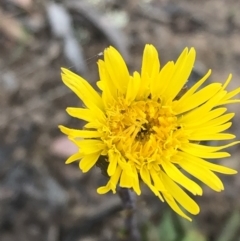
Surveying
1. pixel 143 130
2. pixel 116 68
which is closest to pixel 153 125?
pixel 143 130

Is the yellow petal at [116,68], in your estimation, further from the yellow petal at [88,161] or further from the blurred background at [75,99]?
the blurred background at [75,99]

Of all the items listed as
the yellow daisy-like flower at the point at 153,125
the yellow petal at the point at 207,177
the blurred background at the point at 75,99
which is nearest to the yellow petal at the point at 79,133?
the yellow daisy-like flower at the point at 153,125

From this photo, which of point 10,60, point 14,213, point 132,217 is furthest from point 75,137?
point 10,60

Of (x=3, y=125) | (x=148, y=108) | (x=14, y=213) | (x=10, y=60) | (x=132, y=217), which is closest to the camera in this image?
(x=148, y=108)

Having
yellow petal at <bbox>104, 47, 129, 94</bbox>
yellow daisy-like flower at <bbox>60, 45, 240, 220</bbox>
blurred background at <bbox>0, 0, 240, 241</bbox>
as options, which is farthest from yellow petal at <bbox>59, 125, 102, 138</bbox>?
blurred background at <bbox>0, 0, 240, 241</bbox>

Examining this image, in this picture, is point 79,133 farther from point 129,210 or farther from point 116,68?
point 129,210

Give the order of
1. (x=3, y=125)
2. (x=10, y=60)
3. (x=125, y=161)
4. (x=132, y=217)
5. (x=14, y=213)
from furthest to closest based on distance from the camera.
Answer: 1. (x=10, y=60)
2. (x=3, y=125)
3. (x=14, y=213)
4. (x=132, y=217)
5. (x=125, y=161)

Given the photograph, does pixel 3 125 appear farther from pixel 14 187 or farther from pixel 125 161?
pixel 125 161
